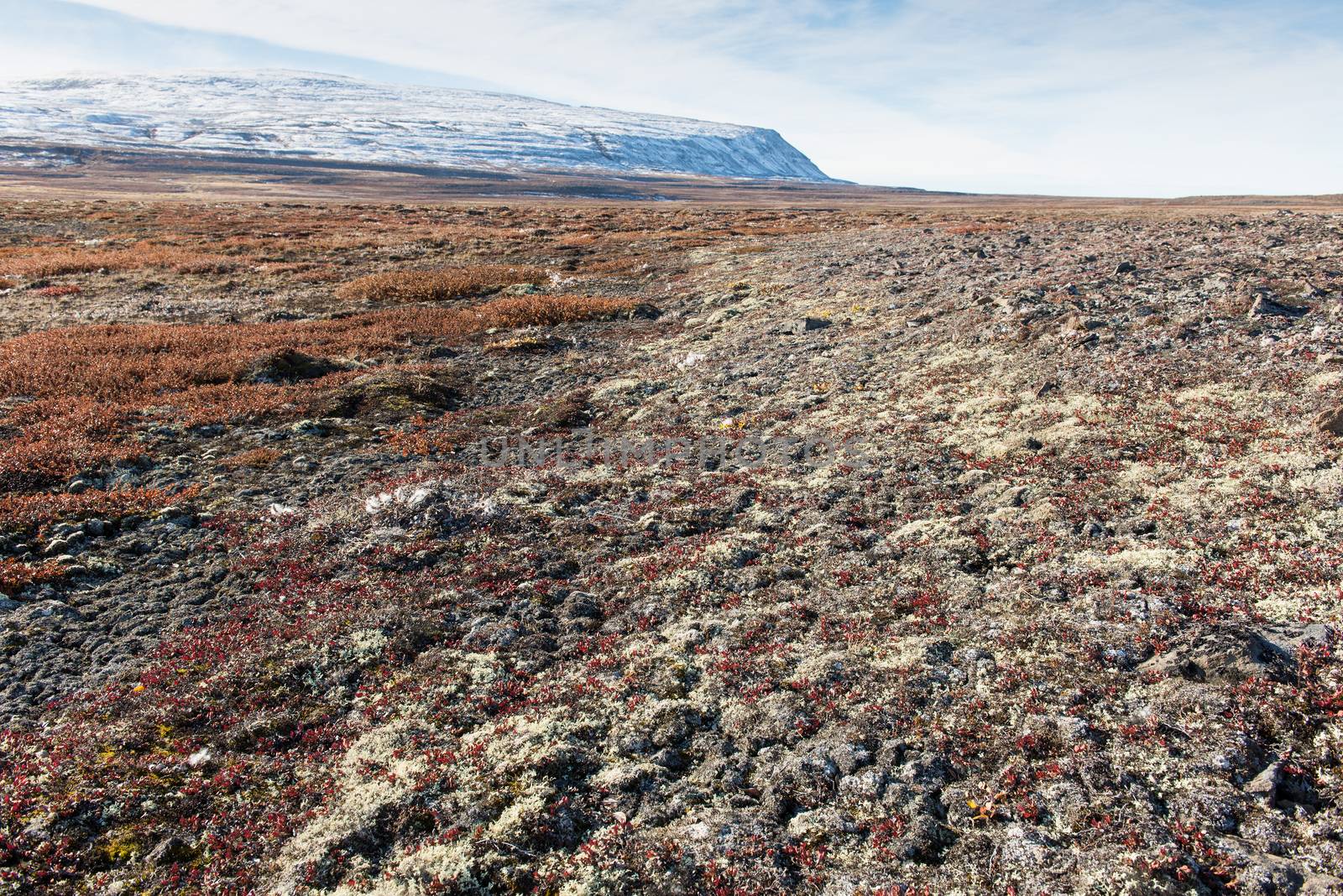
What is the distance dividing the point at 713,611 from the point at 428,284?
31.0 metres

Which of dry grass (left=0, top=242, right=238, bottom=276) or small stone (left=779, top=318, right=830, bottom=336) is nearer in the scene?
small stone (left=779, top=318, right=830, bottom=336)

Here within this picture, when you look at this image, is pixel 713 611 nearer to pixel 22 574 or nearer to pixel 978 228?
pixel 22 574

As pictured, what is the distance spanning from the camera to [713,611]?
32.4 feet

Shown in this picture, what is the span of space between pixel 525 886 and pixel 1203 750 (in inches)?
239

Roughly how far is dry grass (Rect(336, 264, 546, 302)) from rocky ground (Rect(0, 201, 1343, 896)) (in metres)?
13.0

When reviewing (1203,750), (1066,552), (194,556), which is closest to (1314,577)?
(1066,552)

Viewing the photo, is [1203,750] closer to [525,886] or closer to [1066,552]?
[1066,552]

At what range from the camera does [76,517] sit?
1309 cm

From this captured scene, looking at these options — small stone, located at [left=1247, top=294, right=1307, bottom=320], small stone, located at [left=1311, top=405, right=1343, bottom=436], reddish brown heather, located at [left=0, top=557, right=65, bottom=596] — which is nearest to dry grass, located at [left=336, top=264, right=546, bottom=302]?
reddish brown heather, located at [left=0, top=557, right=65, bottom=596]

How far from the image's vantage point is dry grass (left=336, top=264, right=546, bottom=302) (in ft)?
114

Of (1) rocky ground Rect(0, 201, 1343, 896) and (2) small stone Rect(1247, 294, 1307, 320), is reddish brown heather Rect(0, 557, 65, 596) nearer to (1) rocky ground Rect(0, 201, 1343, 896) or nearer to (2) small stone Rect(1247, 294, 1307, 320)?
(1) rocky ground Rect(0, 201, 1343, 896)

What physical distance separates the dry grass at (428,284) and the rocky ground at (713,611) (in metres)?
13.0

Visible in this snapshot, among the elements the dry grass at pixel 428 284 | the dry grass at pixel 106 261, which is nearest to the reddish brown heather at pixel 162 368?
the dry grass at pixel 428 284

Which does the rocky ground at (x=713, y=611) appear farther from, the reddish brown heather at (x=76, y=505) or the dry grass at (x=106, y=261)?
the dry grass at (x=106, y=261)
